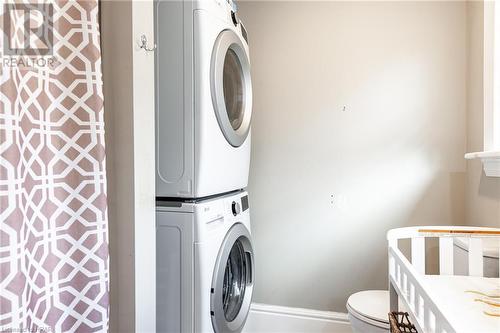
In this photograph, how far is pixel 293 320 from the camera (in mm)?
2062

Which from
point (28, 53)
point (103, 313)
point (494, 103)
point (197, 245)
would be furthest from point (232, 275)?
point (494, 103)

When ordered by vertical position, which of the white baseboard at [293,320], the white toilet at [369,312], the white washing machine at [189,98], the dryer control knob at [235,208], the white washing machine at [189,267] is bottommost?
the white baseboard at [293,320]

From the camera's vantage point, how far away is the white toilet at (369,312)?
1398 mm

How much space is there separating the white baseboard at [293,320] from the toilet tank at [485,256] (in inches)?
31.3

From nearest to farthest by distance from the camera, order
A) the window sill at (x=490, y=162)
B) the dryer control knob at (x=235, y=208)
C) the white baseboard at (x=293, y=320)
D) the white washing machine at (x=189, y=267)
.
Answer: the white washing machine at (x=189, y=267) < the window sill at (x=490, y=162) < the dryer control knob at (x=235, y=208) < the white baseboard at (x=293, y=320)

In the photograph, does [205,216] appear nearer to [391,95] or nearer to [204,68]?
[204,68]

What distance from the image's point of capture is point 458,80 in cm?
185

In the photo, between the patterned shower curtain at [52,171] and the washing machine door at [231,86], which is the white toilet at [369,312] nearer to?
the washing machine door at [231,86]

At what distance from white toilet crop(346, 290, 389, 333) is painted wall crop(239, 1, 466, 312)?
0.37 meters

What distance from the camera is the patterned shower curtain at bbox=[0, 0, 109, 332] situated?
2.31 ft

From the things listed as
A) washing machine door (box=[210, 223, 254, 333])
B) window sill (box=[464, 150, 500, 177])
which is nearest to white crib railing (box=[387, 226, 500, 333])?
window sill (box=[464, 150, 500, 177])

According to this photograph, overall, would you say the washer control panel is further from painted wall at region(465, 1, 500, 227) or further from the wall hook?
painted wall at region(465, 1, 500, 227)

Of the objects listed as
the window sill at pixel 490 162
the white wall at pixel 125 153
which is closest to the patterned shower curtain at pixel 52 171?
the white wall at pixel 125 153

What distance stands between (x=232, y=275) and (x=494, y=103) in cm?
147
